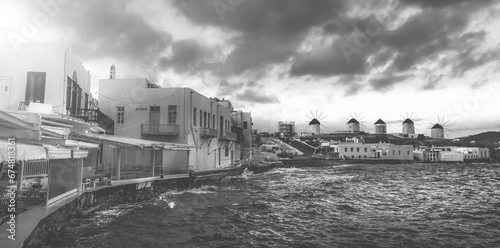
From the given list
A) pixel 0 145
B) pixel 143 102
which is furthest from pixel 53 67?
pixel 0 145

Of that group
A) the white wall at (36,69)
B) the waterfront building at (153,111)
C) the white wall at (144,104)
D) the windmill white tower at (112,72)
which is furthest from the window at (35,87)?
the windmill white tower at (112,72)

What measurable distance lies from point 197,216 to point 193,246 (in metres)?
5.13

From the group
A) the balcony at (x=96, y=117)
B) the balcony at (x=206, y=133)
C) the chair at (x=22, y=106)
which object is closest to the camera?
the chair at (x=22, y=106)

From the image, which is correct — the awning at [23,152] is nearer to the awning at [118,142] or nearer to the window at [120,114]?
the awning at [118,142]

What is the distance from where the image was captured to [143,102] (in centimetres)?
3206

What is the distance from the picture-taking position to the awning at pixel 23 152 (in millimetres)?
7410

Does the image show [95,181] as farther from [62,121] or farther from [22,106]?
[22,106]

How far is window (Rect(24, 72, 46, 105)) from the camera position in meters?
20.0

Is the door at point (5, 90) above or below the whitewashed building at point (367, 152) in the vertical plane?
above

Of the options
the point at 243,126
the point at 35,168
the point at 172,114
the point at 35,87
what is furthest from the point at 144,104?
the point at 243,126

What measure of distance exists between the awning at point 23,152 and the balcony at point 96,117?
15.1 meters

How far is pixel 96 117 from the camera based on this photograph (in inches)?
1094

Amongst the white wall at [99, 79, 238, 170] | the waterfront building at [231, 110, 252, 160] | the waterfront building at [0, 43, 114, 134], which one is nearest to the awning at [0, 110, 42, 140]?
the waterfront building at [0, 43, 114, 134]

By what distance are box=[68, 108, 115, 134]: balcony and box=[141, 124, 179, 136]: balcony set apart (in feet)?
11.2
